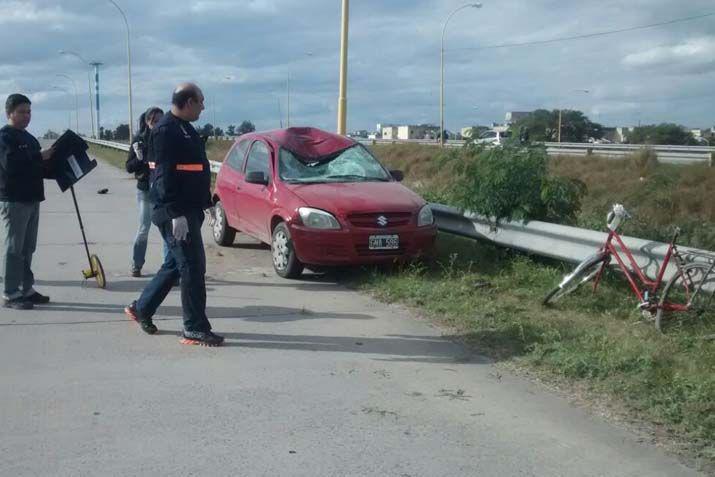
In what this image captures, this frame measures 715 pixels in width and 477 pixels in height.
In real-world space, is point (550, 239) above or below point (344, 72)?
below

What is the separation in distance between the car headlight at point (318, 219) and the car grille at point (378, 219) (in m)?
0.19

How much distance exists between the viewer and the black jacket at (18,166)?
7.08 m

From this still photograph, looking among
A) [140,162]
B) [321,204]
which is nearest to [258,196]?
[321,204]

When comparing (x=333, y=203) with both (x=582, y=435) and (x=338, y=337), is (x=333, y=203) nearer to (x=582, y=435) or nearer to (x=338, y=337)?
(x=338, y=337)

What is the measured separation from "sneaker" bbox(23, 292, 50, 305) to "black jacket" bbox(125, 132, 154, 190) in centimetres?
171

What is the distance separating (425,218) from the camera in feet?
29.1

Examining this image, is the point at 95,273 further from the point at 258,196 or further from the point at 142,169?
the point at 258,196

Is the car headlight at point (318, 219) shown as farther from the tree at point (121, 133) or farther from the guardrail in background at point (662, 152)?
the tree at point (121, 133)

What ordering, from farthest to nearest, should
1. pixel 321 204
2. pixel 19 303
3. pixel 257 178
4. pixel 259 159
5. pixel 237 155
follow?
pixel 237 155 < pixel 259 159 < pixel 257 178 < pixel 321 204 < pixel 19 303

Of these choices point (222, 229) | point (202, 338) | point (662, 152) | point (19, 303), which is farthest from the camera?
point (662, 152)

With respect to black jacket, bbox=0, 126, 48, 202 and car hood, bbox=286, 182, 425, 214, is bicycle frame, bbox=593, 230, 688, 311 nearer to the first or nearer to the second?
car hood, bbox=286, 182, 425, 214

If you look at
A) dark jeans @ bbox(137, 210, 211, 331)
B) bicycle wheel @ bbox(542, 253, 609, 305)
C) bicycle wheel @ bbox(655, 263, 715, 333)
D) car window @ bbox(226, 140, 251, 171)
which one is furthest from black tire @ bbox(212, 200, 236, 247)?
bicycle wheel @ bbox(655, 263, 715, 333)

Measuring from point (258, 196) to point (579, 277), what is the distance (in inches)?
165

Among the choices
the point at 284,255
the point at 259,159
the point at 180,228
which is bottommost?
the point at 284,255
